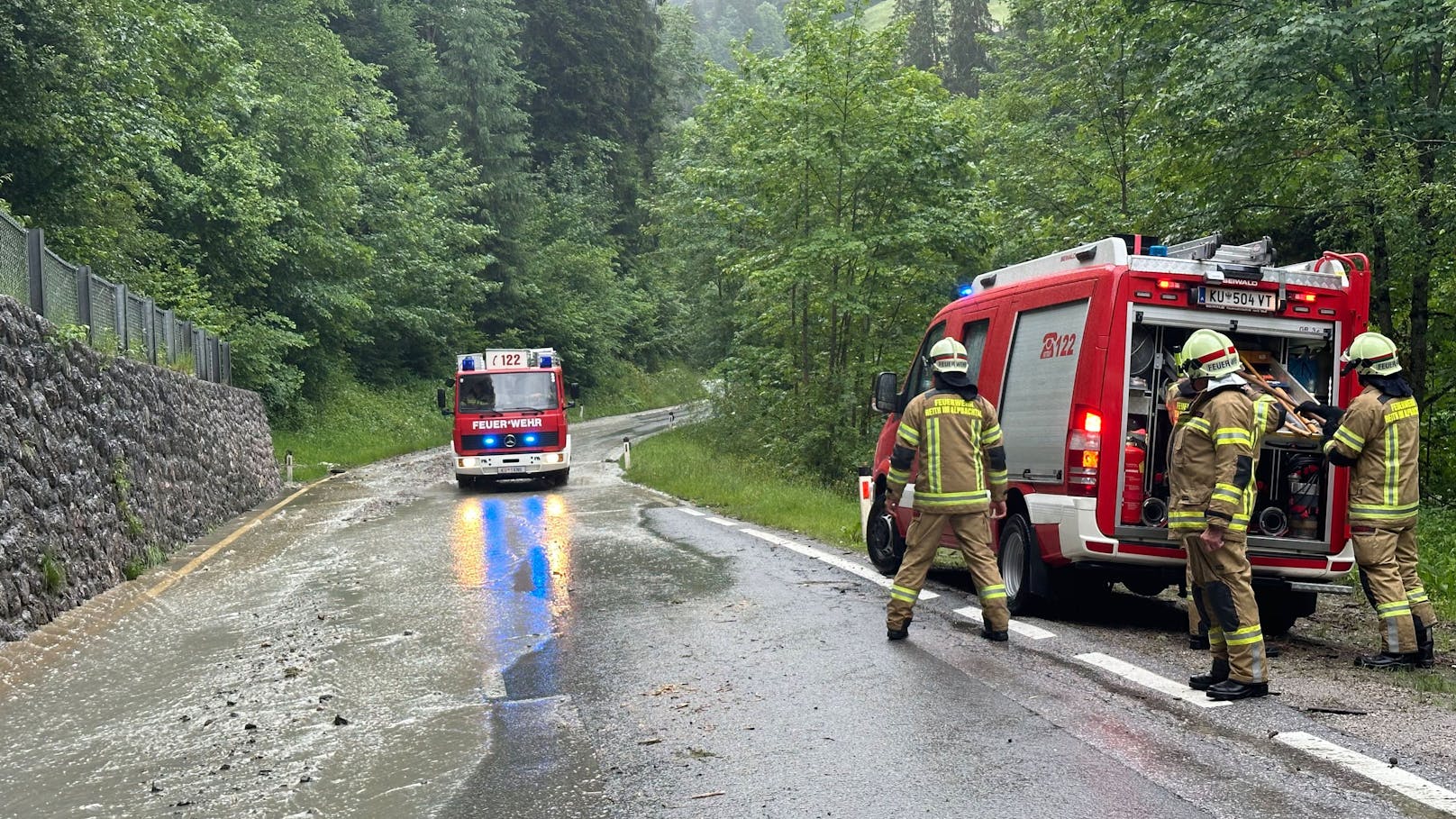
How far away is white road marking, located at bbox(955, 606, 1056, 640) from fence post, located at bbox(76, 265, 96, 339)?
9.81 m

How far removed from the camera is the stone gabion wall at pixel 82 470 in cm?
924

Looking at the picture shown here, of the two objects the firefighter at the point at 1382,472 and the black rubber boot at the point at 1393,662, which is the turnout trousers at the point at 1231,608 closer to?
the black rubber boot at the point at 1393,662

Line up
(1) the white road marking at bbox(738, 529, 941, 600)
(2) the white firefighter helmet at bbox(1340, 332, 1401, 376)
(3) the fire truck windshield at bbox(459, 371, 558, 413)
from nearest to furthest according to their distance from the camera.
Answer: (2) the white firefighter helmet at bbox(1340, 332, 1401, 376) < (1) the white road marking at bbox(738, 529, 941, 600) < (3) the fire truck windshield at bbox(459, 371, 558, 413)

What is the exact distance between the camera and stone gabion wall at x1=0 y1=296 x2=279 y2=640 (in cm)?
924

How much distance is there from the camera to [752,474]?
2298 centimetres

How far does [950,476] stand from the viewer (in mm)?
7559

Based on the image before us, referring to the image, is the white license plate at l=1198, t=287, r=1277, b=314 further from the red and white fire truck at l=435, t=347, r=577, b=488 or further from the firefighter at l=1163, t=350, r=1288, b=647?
the red and white fire truck at l=435, t=347, r=577, b=488

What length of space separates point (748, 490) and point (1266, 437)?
1219 cm

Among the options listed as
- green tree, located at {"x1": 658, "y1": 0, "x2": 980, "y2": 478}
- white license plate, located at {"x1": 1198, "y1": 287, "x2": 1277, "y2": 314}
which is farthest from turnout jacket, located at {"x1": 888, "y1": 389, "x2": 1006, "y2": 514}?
green tree, located at {"x1": 658, "y1": 0, "x2": 980, "y2": 478}

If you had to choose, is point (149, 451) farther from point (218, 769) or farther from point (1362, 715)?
point (1362, 715)

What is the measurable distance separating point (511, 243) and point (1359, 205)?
4150 centimetres

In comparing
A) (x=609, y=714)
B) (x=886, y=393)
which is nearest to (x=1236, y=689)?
(x=609, y=714)

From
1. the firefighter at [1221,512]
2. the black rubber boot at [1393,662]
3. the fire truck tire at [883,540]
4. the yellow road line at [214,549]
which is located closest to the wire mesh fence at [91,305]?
the yellow road line at [214,549]

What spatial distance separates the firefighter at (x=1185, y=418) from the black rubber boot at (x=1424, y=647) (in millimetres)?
764
